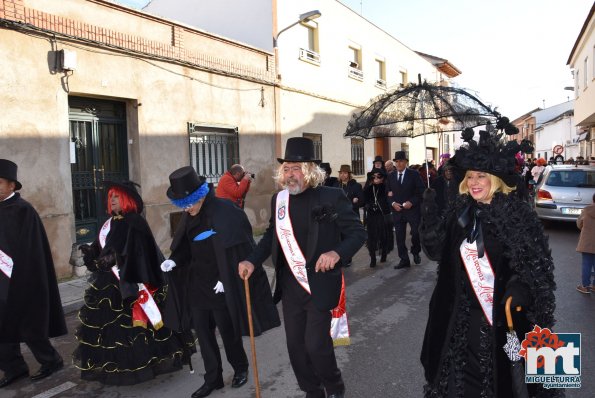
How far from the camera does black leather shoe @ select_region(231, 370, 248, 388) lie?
4.00m

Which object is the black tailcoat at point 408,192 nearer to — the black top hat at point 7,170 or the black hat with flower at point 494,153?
the black hat with flower at point 494,153

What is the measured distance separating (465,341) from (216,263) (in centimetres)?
203

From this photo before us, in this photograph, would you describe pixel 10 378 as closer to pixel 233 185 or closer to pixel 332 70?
pixel 233 185

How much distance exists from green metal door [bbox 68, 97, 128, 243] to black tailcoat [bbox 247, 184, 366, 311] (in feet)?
20.1

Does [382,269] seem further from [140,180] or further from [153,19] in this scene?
[153,19]

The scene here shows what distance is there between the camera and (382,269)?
8.17m

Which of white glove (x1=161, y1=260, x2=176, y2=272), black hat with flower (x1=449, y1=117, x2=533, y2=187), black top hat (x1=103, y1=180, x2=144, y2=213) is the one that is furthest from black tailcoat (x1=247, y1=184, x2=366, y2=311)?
black top hat (x1=103, y1=180, x2=144, y2=213)

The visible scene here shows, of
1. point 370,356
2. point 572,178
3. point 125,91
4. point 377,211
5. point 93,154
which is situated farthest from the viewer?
point 572,178

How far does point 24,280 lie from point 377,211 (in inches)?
233

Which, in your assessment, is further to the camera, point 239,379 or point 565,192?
point 565,192

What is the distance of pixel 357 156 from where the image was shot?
17922 millimetres

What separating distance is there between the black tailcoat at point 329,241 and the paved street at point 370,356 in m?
1.04

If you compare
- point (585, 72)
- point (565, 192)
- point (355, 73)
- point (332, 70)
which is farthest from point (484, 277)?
point (585, 72)

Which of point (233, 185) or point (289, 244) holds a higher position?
point (233, 185)
